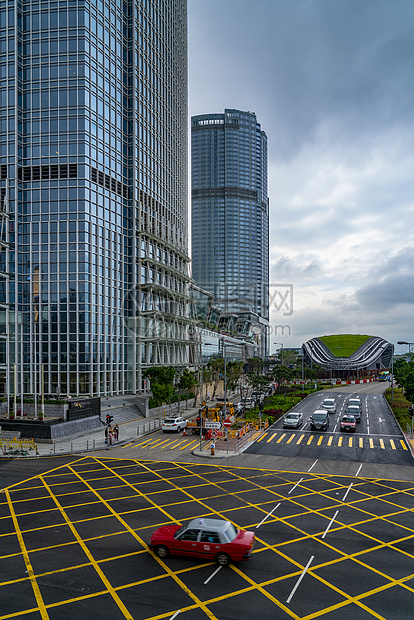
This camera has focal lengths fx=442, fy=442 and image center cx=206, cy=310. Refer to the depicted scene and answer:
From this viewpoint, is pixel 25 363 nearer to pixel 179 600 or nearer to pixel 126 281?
pixel 126 281

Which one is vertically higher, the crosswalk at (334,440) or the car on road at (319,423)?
the car on road at (319,423)

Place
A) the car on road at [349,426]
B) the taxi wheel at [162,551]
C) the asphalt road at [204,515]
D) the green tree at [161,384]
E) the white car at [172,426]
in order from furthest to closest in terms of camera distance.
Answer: the green tree at [161,384] → the white car at [172,426] → the car on road at [349,426] → the taxi wheel at [162,551] → the asphalt road at [204,515]

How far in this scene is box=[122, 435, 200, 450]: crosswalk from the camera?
38.7m

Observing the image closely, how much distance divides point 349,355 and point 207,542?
144 metres

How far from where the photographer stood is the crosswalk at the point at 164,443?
38.7 m

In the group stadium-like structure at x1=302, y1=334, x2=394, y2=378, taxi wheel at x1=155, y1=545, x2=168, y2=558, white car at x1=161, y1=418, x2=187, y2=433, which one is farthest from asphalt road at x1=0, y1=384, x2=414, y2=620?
stadium-like structure at x1=302, y1=334, x2=394, y2=378

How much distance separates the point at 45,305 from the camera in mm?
59906

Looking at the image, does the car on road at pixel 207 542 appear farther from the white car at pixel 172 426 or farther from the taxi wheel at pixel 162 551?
the white car at pixel 172 426

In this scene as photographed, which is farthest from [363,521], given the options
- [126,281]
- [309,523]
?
[126,281]

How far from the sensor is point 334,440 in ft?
135

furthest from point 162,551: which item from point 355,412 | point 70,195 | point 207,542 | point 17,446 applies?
point 70,195

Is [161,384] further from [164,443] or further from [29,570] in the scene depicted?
[29,570]

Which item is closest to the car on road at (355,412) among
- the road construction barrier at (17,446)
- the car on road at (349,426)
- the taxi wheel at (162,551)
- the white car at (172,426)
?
the car on road at (349,426)

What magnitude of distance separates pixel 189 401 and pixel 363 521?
186 feet
